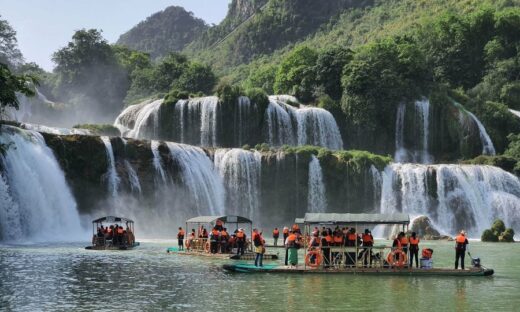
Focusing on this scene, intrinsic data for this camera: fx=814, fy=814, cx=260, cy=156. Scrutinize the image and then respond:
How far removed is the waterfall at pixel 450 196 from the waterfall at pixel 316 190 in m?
5.28

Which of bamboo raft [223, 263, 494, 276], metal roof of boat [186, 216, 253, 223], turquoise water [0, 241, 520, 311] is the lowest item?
turquoise water [0, 241, 520, 311]

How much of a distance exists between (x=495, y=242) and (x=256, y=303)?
39.9 metres

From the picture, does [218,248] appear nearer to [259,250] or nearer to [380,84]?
[259,250]

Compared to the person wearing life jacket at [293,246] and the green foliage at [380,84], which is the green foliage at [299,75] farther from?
the person wearing life jacket at [293,246]

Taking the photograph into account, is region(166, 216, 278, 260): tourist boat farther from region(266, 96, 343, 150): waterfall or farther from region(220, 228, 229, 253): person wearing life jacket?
region(266, 96, 343, 150): waterfall

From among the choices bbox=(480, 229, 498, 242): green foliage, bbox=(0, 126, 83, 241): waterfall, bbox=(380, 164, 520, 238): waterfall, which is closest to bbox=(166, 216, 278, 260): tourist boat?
bbox=(0, 126, 83, 241): waterfall

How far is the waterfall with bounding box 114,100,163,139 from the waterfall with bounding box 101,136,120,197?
701 inches

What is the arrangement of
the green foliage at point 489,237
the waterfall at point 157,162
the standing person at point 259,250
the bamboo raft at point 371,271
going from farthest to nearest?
1. the waterfall at point 157,162
2. the green foliage at point 489,237
3. the standing person at point 259,250
4. the bamboo raft at point 371,271

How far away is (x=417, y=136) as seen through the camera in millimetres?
87125

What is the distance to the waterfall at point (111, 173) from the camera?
60.2m

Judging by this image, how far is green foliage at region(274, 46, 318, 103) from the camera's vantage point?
90062 millimetres

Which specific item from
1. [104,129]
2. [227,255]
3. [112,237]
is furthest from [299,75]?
[227,255]

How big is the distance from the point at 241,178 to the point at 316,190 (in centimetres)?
656

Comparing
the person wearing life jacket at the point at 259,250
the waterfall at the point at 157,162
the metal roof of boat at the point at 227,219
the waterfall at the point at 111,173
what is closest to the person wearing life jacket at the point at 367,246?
the person wearing life jacket at the point at 259,250
